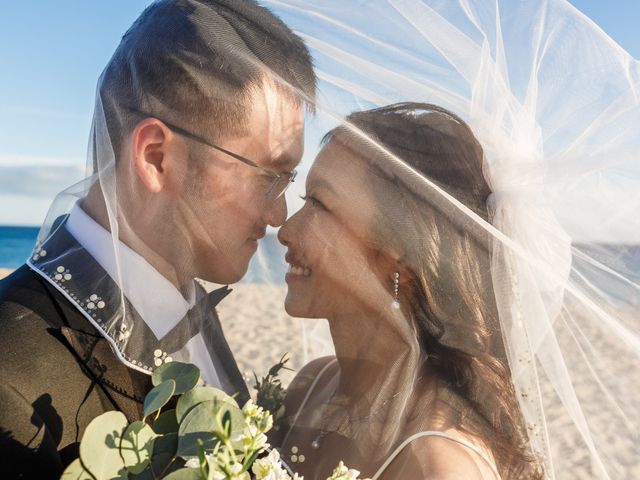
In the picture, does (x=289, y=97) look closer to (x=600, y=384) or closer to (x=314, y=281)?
(x=314, y=281)

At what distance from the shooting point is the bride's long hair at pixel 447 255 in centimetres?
240

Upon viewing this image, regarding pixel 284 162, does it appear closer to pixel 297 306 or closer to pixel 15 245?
pixel 297 306

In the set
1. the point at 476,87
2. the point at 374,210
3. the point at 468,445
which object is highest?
the point at 476,87

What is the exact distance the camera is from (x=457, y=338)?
267 cm

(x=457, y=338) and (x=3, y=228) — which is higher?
(x=457, y=338)

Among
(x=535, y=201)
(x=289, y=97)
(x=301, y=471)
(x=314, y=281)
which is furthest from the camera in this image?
(x=314, y=281)

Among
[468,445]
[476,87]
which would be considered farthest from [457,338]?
[476,87]

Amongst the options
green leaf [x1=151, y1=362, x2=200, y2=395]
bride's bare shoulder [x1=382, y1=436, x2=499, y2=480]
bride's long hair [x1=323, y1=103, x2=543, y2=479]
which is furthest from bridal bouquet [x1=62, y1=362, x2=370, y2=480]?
bride's long hair [x1=323, y1=103, x2=543, y2=479]

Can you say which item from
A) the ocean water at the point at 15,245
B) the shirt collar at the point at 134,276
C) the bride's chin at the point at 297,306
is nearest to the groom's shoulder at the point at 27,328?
the shirt collar at the point at 134,276

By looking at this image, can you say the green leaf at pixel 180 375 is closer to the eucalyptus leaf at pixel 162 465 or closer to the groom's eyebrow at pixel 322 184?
the eucalyptus leaf at pixel 162 465

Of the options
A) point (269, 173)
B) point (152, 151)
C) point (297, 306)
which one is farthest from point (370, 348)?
point (152, 151)

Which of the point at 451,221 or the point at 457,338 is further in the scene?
the point at 457,338

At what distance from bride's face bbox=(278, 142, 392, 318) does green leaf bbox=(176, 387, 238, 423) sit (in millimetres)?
1100

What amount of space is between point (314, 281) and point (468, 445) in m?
0.87
